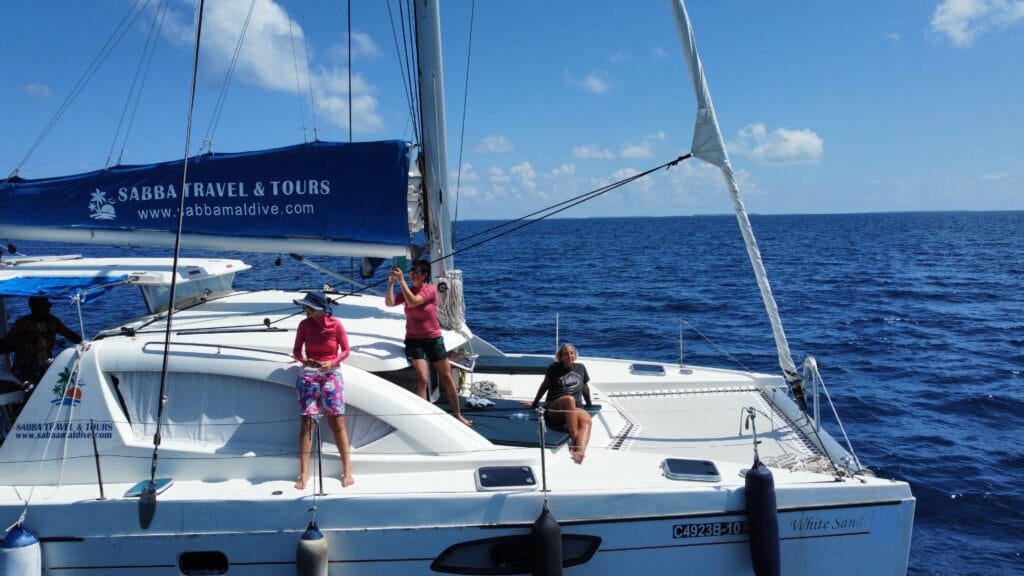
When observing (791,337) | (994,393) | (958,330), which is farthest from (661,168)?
(958,330)

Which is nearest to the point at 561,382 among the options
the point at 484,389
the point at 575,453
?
the point at 575,453

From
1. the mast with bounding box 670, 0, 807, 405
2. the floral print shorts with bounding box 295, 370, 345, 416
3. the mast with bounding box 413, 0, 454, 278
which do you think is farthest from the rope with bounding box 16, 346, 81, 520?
the mast with bounding box 670, 0, 807, 405

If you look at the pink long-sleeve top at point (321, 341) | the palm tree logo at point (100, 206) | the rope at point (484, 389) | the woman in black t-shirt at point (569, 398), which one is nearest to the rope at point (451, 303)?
the rope at point (484, 389)

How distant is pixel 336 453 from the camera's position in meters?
5.79

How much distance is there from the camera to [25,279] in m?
6.44

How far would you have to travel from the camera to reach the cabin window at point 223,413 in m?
5.82

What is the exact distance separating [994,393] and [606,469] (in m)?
11.3

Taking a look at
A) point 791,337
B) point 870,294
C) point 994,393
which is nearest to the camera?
point 994,393

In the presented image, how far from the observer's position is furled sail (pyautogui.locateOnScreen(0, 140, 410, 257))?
283 inches

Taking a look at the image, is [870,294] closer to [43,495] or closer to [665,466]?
[665,466]

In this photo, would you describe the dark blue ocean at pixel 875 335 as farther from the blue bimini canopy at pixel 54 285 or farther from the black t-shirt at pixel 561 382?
the blue bimini canopy at pixel 54 285

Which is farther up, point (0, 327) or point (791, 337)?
point (0, 327)

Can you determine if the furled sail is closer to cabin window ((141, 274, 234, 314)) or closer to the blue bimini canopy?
cabin window ((141, 274, 234, 314))

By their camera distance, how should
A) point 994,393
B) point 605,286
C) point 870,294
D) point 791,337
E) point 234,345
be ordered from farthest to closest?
point 605,286 → point 870,294 → point 791,337 → point 994,393 → point 234,345
